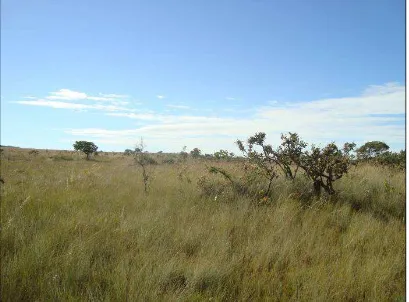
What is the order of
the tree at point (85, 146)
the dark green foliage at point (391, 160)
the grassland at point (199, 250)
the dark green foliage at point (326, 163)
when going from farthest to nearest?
the tree at point (85, 146), the dark green foliage at point (391, 160), the dark green foliage at point (326, 163), the grassland at point (199, 250)

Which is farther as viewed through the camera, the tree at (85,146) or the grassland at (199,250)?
the tree at (85,146)

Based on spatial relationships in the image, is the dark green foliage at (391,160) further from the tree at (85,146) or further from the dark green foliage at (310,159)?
the tree at (85,146)

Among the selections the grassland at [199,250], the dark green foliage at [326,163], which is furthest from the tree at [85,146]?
the dark green foliage at [326,163]

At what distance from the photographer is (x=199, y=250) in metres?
4.29

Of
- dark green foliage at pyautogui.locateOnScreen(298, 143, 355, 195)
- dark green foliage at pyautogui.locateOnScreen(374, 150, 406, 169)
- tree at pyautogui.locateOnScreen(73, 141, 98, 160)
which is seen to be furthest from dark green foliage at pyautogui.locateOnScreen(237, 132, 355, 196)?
tree at pyautogui.locateOnScreen(73, 141, 98, 160)

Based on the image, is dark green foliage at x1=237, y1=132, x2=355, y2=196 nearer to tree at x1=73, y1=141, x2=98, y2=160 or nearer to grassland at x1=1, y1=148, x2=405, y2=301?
grassland at x1=1, y1=148, x2=405, y2=301

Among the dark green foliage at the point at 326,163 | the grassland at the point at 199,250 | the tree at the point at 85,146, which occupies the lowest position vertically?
the grassland at the point at 199,250

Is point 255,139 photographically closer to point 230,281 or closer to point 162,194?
point 162,194

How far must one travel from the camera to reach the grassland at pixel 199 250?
10.5 ft

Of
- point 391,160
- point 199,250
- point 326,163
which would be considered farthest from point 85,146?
point 199,250

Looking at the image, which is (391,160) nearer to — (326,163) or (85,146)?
(326,163)

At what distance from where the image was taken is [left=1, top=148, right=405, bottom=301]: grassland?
3.21 m

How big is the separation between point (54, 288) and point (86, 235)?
54.9 inches

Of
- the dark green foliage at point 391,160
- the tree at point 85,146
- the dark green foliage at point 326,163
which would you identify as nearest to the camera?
the dark green foliage at point 326,163
